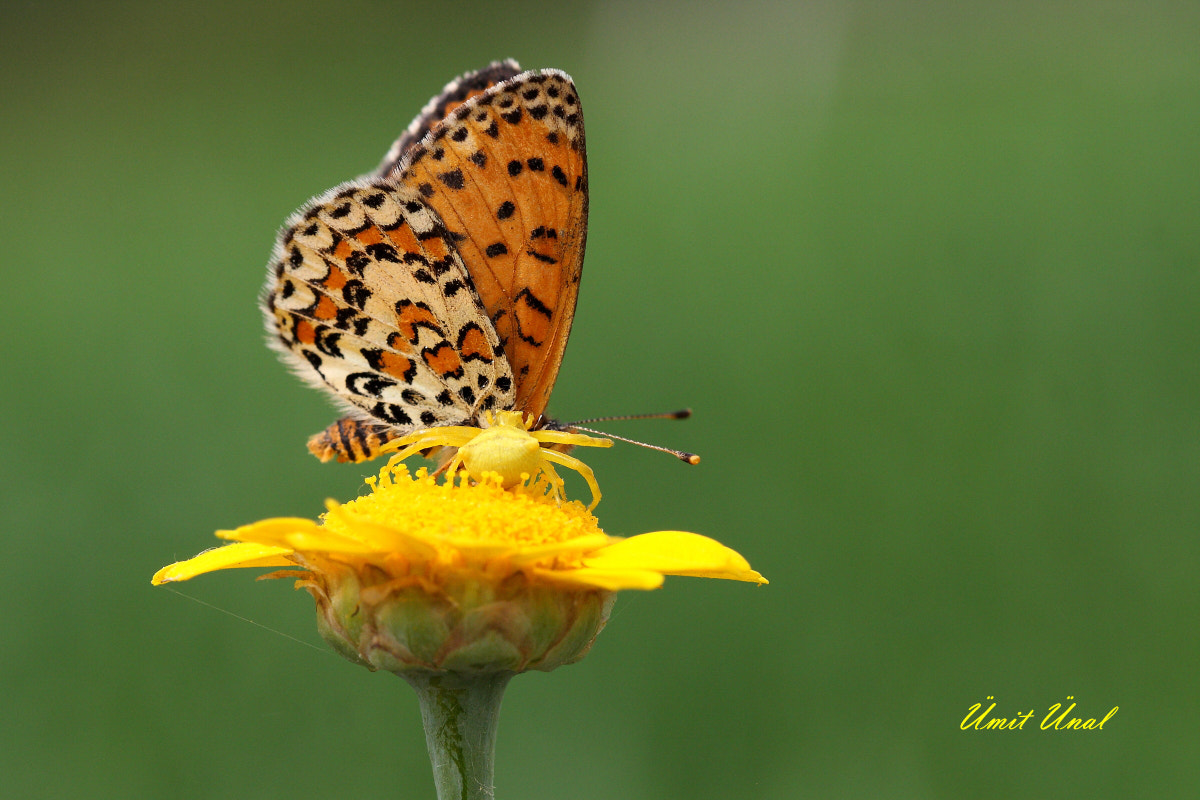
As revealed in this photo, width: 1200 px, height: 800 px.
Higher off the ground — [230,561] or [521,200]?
[521,200]

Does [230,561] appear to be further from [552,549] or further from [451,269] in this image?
[451,269]

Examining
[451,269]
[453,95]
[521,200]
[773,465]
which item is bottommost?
[773,465]

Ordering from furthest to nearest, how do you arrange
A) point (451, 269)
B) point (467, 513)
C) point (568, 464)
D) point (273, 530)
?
point (451, 269)
point (568, 464)
point (467, 513)
point (273, 530)

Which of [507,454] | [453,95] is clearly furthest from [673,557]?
[453,95]

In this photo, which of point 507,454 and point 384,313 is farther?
point 384,313

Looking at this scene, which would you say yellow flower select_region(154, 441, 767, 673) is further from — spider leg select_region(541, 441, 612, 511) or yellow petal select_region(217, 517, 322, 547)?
spider leg select_region(541, 441, 612, 511)

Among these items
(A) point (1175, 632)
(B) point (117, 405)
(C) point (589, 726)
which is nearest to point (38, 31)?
(B) point (117, 405)

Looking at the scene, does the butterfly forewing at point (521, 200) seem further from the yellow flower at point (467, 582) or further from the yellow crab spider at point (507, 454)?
the yellow flower at point (467, 582)

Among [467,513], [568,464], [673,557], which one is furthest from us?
[568,464]
